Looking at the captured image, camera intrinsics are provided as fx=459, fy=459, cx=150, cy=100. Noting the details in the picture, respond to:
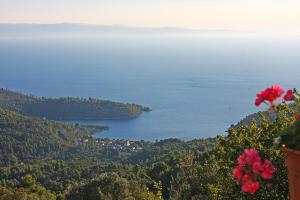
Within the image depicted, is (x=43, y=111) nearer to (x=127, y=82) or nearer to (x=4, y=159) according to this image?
(x=4, y=159)

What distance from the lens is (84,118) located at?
7281 cm

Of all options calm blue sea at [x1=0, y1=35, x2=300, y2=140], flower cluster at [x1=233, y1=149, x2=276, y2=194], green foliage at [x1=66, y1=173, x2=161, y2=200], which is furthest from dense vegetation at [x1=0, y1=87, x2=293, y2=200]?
calm blue sea at [x1=0, y1=35, x2=300, y2=140]

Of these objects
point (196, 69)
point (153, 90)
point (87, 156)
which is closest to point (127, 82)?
point (153, 90)

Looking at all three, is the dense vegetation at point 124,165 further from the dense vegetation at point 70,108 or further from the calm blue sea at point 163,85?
the calm blue sea at point 163,85

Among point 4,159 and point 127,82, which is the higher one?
point 127,82

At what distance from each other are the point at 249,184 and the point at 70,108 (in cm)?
7590

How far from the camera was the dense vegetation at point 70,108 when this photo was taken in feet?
242

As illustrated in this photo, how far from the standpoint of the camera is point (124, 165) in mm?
29703

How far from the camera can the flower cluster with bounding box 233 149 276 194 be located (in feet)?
5.18

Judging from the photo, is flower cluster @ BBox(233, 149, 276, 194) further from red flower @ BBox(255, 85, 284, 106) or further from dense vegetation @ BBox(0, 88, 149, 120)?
dense vegetation @ BBox(0, 88, 149, 120)

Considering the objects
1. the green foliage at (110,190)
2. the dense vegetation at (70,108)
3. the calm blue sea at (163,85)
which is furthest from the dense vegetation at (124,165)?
the calm blue sea at (163,85)

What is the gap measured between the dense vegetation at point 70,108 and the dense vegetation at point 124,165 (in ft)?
25.7

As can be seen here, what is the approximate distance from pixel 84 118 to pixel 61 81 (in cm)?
5366

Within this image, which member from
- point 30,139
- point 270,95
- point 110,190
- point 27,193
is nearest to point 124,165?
point 27,193
